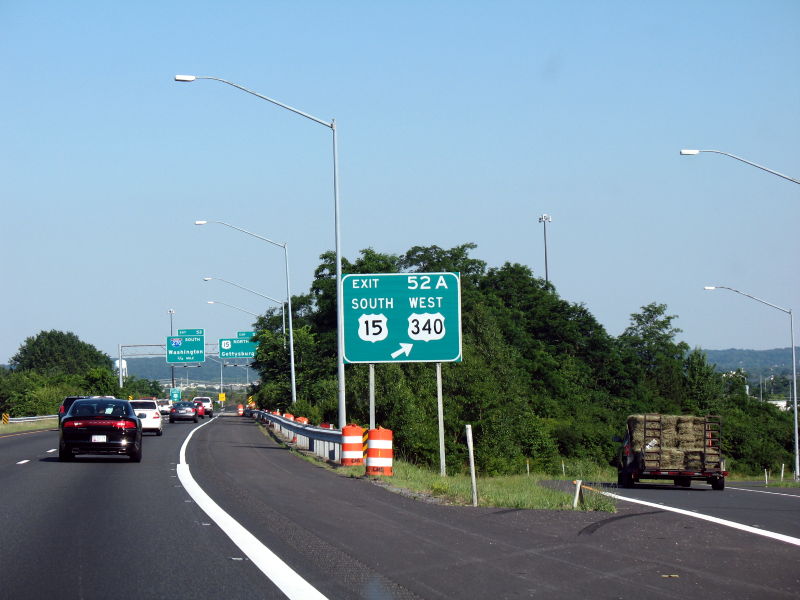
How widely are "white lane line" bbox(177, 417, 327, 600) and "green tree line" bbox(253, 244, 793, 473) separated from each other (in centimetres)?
4459

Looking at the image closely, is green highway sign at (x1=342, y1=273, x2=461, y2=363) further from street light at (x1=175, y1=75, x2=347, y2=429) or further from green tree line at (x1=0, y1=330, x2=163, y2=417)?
Result: green tree line at (x1=0, y1=330, x2=163, y2=417)

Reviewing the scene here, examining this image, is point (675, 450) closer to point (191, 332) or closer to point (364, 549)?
point (364, 549)

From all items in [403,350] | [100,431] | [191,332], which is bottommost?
[100,431]

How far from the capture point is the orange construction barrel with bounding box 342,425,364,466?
25.2 metres

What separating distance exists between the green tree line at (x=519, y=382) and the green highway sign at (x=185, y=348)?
6391mm

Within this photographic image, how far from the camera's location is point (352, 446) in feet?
83.0

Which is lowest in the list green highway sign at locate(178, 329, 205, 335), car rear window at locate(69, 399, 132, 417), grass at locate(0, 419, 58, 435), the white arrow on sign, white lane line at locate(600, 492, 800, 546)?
grass at locate(0, 419, 58, 435)

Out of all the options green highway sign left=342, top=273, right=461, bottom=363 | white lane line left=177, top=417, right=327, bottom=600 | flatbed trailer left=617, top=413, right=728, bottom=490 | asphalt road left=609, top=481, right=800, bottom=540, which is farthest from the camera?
flatbed trailer left=617, top=413, right=728, bottom=490

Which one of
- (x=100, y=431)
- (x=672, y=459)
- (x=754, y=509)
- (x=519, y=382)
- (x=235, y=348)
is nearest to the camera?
(x=754, y=509)

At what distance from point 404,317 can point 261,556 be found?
16.6 m

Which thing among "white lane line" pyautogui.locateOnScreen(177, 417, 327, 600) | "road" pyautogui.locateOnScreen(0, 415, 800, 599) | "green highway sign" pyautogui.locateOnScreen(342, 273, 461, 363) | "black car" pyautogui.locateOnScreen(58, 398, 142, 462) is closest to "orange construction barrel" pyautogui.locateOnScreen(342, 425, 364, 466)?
"green highway sign" pyautogui.locateOnScreen(342, 273, 461, 363)

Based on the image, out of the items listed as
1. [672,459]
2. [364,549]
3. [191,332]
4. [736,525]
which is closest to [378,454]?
[736,525]

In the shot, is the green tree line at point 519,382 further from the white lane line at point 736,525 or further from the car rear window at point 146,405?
the white lane line at point 736,525

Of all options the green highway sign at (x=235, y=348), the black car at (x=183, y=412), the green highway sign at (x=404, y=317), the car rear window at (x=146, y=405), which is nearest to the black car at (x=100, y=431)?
the green highway sign at (x=404, y=317)
